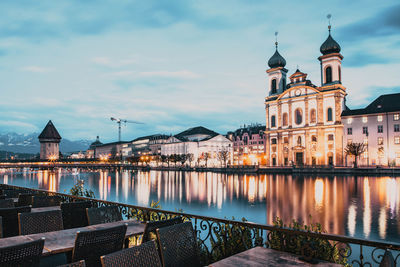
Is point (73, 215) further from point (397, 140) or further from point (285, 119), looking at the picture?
point (285, 119)

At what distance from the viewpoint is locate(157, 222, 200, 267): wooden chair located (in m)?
3.80

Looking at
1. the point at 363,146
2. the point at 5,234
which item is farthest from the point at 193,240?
the point at 363,146

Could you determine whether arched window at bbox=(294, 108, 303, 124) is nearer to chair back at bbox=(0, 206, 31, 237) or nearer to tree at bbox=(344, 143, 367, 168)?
tree at bbox=(344, 143, 367, 168)

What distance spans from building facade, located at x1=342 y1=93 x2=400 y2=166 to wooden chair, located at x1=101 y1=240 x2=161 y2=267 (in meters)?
73.0

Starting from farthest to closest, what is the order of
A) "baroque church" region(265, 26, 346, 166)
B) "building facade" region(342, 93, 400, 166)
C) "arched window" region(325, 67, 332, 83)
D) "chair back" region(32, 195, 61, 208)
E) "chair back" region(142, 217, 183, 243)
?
"arched window" region(325, 67, 332, 83) → "baroque church" region(265, 26, 346, 166) → "building facade" region(342, 93, 400, 166) → "chair back" region(32, 195, 61, 208) → "chair back" region(142, 217, 183, 243)

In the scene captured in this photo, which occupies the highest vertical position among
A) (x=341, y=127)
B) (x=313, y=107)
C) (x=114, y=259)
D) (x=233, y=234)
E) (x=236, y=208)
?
(x=313, y=107)

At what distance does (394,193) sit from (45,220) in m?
35.0

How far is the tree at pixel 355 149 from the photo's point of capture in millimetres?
66225

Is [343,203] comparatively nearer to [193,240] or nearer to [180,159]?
[193,240]

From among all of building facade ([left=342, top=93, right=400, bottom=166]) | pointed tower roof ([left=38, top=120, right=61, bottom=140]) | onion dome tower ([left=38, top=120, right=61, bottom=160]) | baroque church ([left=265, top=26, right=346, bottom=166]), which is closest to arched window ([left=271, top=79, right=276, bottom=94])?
baroque church ([left=265, top=26, right=346, bottom=166])

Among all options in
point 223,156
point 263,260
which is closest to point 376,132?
point 223,156

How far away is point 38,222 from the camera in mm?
5301

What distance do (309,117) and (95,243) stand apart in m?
82.2

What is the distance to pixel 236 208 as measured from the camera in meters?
27.1
